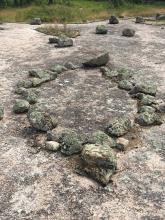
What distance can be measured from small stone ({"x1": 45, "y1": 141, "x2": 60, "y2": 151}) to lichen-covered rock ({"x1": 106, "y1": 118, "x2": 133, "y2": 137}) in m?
2.56

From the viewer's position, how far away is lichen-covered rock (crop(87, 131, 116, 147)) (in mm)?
15805

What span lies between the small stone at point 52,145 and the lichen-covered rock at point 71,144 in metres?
0.20

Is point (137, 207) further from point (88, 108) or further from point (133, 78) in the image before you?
point (133, 78)

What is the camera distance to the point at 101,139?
629 inches

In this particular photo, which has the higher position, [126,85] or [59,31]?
[126,85]

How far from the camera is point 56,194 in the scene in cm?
1320

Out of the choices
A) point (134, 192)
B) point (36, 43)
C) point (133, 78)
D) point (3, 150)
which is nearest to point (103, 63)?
point (133, 78)

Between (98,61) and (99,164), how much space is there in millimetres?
13443

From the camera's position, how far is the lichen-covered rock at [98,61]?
85.4 feet

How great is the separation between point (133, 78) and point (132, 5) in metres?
35.2

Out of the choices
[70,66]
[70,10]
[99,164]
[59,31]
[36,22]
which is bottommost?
[36,22]

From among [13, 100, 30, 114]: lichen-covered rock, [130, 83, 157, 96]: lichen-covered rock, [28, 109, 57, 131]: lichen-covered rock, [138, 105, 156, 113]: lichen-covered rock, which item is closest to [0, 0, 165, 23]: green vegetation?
[130, 83, 157, 96]: lichen-covered rock

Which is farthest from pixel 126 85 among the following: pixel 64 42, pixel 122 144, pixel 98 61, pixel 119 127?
pixel 64 42

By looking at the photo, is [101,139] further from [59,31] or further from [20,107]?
[59,31]
